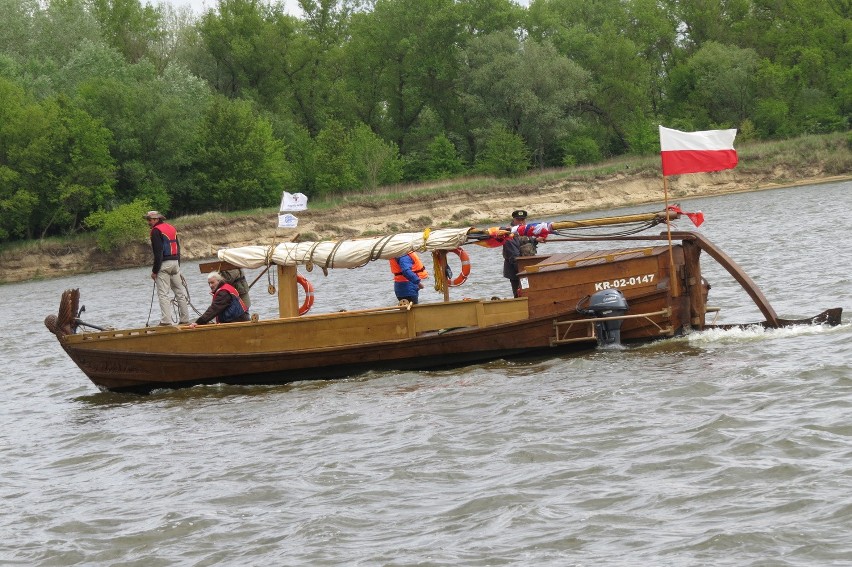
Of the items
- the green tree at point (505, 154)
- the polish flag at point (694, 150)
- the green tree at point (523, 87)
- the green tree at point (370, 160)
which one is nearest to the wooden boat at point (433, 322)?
the polish flag at point (694, 150)

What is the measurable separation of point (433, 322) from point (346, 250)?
1.78 metres

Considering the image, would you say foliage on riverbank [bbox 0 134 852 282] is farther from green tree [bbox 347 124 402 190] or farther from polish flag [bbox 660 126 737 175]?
polish flag [bbox 660 126 737 175]

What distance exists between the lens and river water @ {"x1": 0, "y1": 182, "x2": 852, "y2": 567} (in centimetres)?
947

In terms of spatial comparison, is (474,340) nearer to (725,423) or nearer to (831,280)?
(725,423)

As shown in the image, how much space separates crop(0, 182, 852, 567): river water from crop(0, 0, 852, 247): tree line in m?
46.5

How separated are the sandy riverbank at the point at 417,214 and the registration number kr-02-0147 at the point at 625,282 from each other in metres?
41.4

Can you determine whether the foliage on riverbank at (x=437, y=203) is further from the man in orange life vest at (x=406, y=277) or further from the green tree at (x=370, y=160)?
the man in orange life vest at (x=406, y=277)

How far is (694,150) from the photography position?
1605 cm

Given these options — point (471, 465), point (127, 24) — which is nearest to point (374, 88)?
point (127, 24)

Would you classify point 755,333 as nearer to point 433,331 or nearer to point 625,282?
point 625,282

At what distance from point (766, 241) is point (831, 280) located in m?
11.6

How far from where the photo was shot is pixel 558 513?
9.97 m

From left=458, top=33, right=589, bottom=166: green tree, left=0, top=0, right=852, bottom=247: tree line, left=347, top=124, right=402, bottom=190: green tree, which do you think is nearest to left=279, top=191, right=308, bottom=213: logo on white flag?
left=0, top=0, right=852, bottom=247: tree line

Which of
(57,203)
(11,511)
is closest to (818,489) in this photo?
(11,511)
